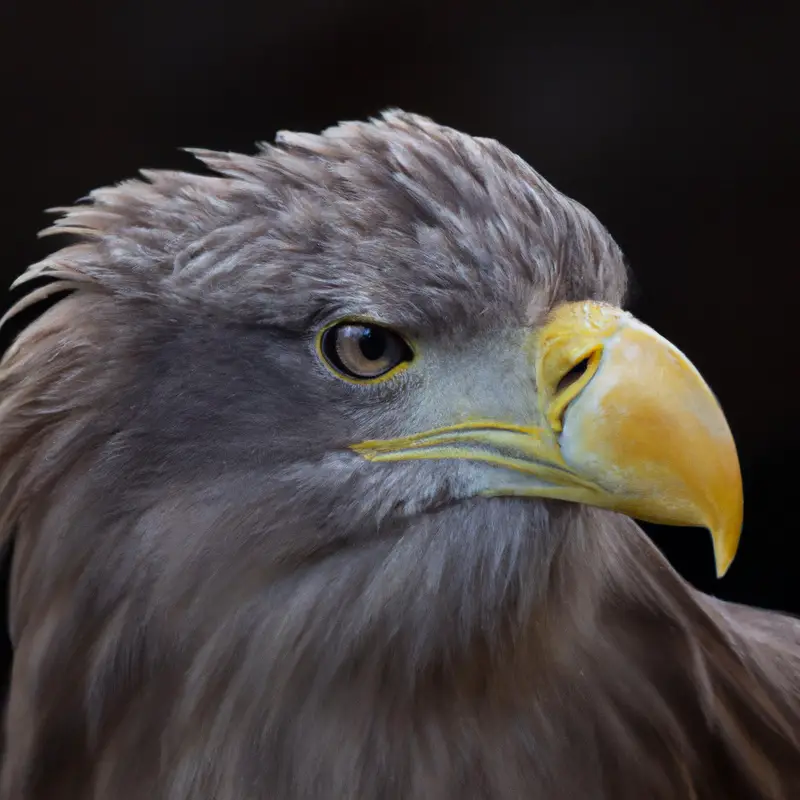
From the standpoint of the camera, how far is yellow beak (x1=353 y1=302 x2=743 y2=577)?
2.96ft

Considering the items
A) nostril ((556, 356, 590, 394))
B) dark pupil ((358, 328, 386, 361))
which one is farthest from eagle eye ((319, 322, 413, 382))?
nostril ((556, 356, 590, 394))

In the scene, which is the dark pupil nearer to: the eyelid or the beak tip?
the eyelid

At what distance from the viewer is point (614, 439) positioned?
2.96ft

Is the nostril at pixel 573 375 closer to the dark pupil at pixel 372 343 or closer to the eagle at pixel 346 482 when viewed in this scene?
the eagle at pixel 346 482

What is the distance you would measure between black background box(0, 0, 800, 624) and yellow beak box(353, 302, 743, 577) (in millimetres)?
798

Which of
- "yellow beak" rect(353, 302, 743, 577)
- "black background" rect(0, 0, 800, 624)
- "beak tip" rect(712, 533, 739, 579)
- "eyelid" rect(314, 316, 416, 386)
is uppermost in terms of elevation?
"black background" rect(0, 0, 800, 624)

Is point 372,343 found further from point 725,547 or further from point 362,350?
point 725,547

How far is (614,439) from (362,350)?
25 cm

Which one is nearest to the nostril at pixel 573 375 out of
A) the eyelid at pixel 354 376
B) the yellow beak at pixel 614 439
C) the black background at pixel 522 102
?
the yellow beak at pixel 614 439

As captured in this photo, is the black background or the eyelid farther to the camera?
the black background

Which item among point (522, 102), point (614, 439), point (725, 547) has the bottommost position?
point (725, 547)

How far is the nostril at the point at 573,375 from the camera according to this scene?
96cm

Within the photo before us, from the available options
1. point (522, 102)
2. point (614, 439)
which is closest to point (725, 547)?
point (614, 439)

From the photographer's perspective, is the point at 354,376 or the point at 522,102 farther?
the point at 522,102
